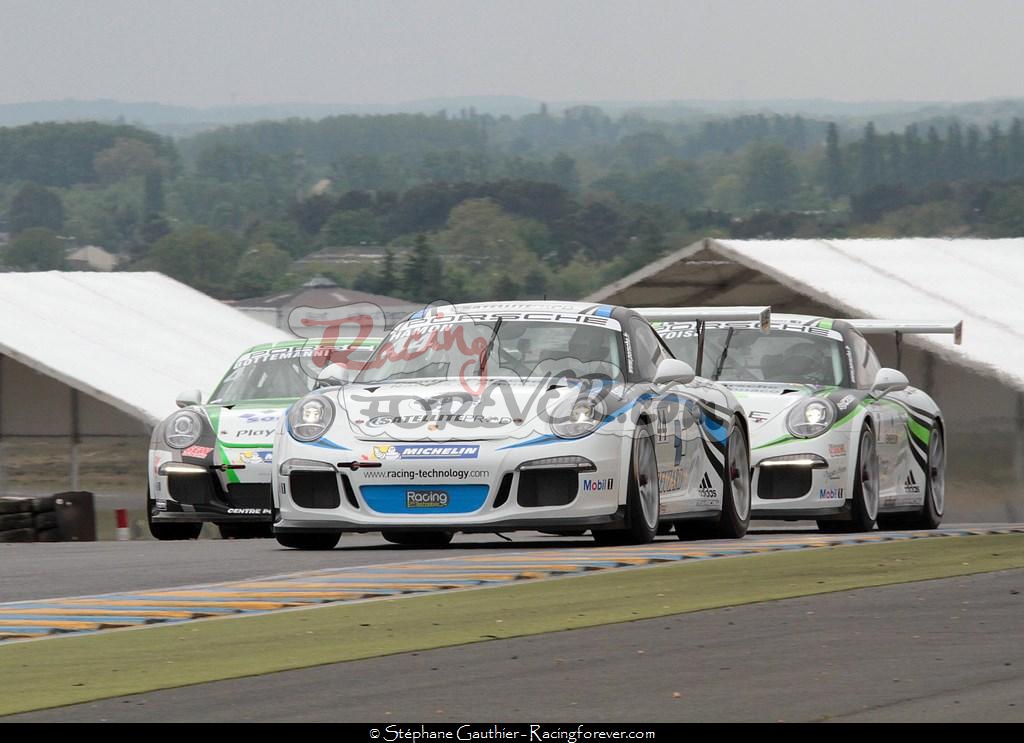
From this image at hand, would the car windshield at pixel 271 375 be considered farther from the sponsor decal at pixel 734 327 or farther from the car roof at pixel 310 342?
the sponsor decal at pixel 734 327

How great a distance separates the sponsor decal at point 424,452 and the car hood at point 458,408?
0.06 m

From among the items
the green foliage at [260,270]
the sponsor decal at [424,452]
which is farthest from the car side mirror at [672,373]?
the green foliage at [260,270]

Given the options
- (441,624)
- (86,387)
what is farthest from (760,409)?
(86,387)

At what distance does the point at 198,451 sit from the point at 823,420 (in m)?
4.40

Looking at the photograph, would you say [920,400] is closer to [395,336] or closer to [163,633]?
[395,336]

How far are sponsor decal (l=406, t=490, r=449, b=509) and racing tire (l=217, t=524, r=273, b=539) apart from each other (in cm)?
533

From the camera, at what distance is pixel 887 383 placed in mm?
16188

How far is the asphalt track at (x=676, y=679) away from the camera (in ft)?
21.2

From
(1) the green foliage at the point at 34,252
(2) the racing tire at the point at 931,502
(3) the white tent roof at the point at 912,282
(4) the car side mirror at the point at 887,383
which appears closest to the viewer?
(4) the car side mirror at the point at 887,383

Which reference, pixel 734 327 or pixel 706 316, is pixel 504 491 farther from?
pixel 734 327

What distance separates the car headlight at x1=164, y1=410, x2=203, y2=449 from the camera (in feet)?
53.8

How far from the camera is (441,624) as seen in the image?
28.9 ft

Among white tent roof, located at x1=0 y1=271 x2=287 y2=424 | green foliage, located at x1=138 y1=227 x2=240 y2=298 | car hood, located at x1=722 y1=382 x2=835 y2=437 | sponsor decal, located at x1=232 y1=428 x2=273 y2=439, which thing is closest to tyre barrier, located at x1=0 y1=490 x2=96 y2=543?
sponsor decal, located at x1=232 y1=428 x2=273 y2=439
